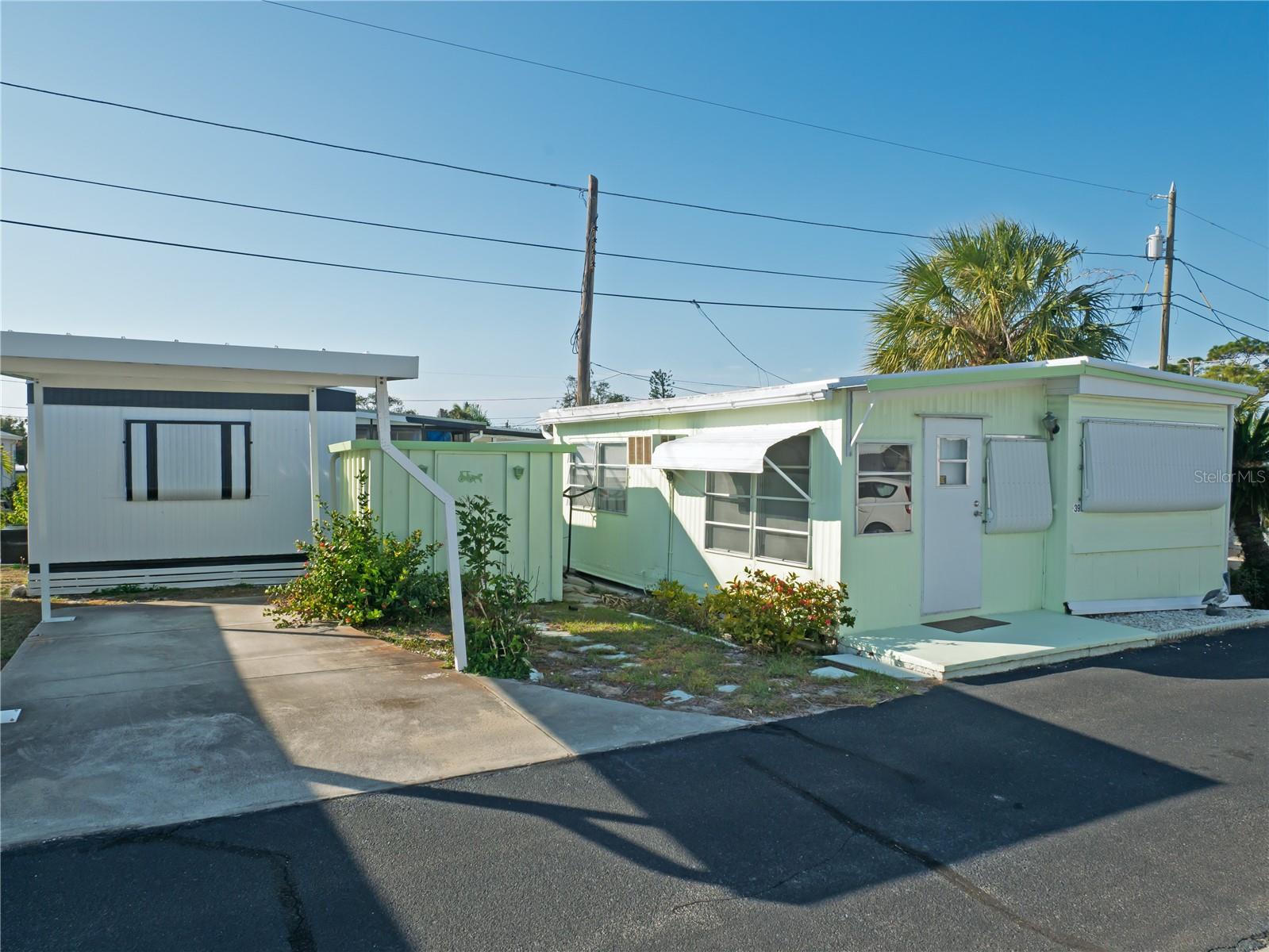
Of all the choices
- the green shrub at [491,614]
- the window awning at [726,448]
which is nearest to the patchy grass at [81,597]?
the green shrub at [491,614]

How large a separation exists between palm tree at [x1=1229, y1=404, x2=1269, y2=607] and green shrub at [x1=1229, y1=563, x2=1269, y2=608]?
0.4 inches

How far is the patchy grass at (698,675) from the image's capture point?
586 centimetres

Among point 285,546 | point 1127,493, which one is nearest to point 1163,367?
point 1127,493

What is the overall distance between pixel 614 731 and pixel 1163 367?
16180 millimetres

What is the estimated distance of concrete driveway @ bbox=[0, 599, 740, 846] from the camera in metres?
4.07

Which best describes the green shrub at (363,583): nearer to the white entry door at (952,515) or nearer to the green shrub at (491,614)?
the green shrub at (491,614)

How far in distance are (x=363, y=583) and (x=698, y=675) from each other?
345 centimetres

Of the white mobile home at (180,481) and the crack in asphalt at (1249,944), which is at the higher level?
the white mobile home at (180,481)

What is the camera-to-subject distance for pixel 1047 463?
8.76 m

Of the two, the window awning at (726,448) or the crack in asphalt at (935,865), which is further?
the window awning at (726,448)

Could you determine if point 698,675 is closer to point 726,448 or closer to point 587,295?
point 726,448

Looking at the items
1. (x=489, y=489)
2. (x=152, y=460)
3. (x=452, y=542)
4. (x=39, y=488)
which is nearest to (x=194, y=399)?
(x=152, y=460)

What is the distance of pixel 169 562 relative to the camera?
10648mm

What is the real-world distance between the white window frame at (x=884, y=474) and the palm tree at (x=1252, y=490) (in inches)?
221
